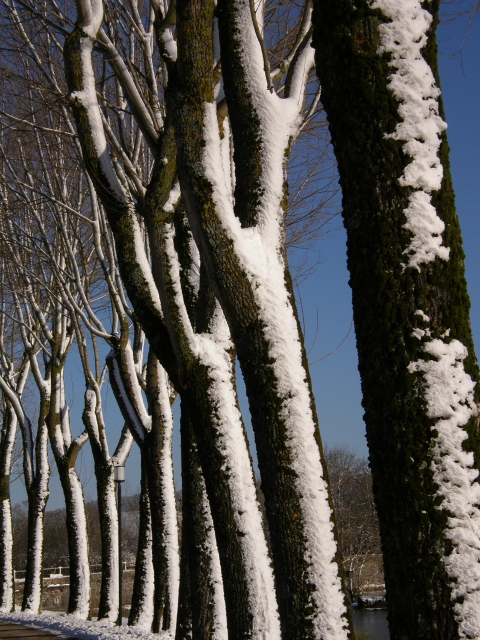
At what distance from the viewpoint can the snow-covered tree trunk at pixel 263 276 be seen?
3848mm

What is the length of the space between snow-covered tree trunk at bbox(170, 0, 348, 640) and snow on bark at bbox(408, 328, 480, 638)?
57.7 inches

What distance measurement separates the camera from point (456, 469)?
8.21 feet

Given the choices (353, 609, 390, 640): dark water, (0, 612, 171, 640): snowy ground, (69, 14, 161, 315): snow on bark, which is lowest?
(353, 609, 390, 640): dark water

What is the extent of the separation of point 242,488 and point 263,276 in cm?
143

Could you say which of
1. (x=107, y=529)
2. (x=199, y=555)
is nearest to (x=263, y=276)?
(x=199, y=555)

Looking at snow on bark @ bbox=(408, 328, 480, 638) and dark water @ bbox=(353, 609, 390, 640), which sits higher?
snow on bark @ bbox=(408, 328, 480, 638)

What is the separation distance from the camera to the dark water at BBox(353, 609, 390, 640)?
2014 cm

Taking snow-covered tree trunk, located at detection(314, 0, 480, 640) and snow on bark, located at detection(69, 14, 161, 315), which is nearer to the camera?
snow-covered tree trunk, located at detection(314, 0, 480, 640)

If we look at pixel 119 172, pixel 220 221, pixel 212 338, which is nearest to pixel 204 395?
pixel 212 338

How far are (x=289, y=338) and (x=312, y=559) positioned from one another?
3.90 feet

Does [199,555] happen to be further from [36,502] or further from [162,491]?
[36,502]

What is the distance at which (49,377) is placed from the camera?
1742 cm

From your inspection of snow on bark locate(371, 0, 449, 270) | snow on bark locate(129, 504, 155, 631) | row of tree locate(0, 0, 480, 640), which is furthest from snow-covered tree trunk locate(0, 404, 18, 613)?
snow on bark locate(371, 0, 449, 270)

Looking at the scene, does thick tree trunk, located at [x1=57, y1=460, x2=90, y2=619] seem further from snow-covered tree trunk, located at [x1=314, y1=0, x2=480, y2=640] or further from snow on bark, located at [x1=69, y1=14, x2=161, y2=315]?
snow-covered tree trunk, located at [x1=314, y1=0, x2=480, y2=640]
